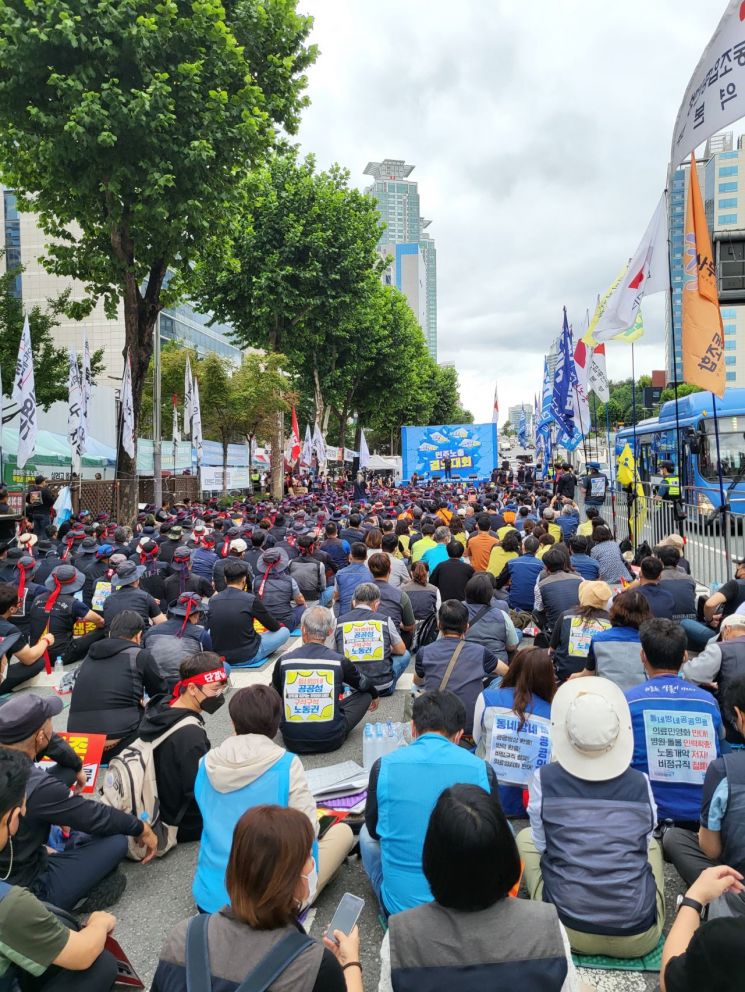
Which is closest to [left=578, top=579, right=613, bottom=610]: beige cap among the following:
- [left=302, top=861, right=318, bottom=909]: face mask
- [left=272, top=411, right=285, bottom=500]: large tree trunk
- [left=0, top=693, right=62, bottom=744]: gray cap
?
[left=302, top=861, right=318, bottom=909]: face mask

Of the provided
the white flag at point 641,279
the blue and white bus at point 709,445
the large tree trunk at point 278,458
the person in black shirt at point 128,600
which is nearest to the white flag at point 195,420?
the large tree trunk at point 278,458

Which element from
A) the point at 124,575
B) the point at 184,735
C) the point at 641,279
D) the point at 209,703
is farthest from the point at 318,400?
the point at 184,735

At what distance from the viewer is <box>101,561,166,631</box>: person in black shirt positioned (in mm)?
7117

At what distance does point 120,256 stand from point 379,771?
16248 mm

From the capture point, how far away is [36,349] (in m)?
26.5

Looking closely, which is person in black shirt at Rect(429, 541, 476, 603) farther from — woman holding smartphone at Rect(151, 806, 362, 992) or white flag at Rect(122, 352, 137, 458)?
white flag at Rect(122, 352, 137, 458)

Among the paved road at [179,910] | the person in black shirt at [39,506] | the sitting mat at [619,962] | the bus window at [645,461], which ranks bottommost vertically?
the paved road at [179,910]

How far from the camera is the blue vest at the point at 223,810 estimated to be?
310cm

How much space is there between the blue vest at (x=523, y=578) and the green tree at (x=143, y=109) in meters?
10.6

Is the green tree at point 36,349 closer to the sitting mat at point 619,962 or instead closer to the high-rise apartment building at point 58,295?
the high-rise apartment building at point 58,295

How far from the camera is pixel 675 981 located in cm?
201

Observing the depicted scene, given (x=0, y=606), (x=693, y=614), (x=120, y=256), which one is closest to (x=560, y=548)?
(x=693, y=614)

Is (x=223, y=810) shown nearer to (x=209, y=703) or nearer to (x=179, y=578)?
(x=209, y=703)

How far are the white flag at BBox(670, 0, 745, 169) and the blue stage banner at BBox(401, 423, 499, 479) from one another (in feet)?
75.6
